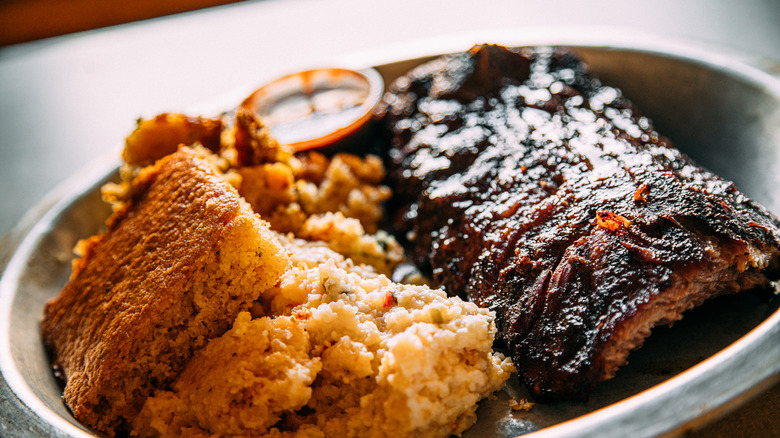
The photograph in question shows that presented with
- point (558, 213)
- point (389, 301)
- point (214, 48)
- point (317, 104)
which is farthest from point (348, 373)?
point (214, 48)

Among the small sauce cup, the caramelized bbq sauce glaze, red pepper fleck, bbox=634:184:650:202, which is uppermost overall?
red pepper fleck, bbox=634:184:650:202

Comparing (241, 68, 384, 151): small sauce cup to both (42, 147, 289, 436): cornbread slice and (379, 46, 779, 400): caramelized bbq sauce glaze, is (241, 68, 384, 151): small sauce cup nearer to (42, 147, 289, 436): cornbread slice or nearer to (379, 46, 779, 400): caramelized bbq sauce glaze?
(379, 46, 779, 400): caramelized bbq sauce glaze

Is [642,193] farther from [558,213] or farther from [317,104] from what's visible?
[317,104]

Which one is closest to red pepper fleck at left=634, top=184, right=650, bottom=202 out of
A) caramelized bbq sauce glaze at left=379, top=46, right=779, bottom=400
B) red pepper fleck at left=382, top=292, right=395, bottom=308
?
caramelized bbq sauce glaze at left=379, top=46, right=779, bottom=400

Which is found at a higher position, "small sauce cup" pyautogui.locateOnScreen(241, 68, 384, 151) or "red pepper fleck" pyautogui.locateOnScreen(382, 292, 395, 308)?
"red pepper fleck" pyautogui.locateOnScreen(382, 292, 395, 308)

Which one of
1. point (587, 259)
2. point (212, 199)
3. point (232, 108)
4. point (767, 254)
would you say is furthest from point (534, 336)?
point (232, 108)

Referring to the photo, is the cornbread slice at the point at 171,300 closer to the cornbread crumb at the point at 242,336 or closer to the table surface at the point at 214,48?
the cornbread crumb at the point at 242,336

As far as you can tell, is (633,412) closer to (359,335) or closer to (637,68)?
(359,335)
